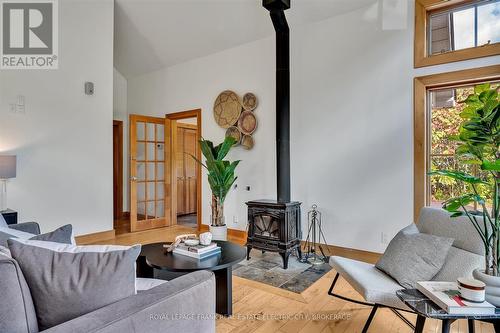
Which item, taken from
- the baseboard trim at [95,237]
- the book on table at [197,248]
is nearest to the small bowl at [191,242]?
the book on table at [197,248]

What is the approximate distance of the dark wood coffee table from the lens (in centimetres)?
200

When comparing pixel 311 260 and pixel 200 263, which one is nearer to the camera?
pixel 200 263

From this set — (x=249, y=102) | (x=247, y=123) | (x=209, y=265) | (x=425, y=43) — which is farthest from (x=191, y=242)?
(x=425, y=43)

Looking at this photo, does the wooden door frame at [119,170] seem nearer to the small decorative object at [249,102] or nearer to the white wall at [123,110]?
the white wall at [123,110]

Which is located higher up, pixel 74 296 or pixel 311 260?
pixel 74 296

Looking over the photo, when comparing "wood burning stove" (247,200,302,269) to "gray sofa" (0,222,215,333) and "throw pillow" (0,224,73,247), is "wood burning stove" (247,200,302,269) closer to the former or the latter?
"gray sofa" (0,222,215,333)

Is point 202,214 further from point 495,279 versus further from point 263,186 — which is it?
point 495,279

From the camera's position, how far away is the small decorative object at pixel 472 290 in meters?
1.34

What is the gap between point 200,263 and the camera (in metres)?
2.06

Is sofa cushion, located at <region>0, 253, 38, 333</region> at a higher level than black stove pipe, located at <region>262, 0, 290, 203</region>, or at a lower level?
lower

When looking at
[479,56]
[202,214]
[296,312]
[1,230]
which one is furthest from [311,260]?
[1,230]

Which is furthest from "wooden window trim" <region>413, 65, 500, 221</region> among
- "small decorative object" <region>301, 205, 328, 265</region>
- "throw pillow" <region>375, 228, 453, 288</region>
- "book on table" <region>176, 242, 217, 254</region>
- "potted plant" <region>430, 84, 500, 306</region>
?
"book on table" <region>176, 242, 217, 254</region>

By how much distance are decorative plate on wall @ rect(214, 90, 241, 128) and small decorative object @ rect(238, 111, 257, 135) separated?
0.32 ft

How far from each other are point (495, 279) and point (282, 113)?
254 centimetres
